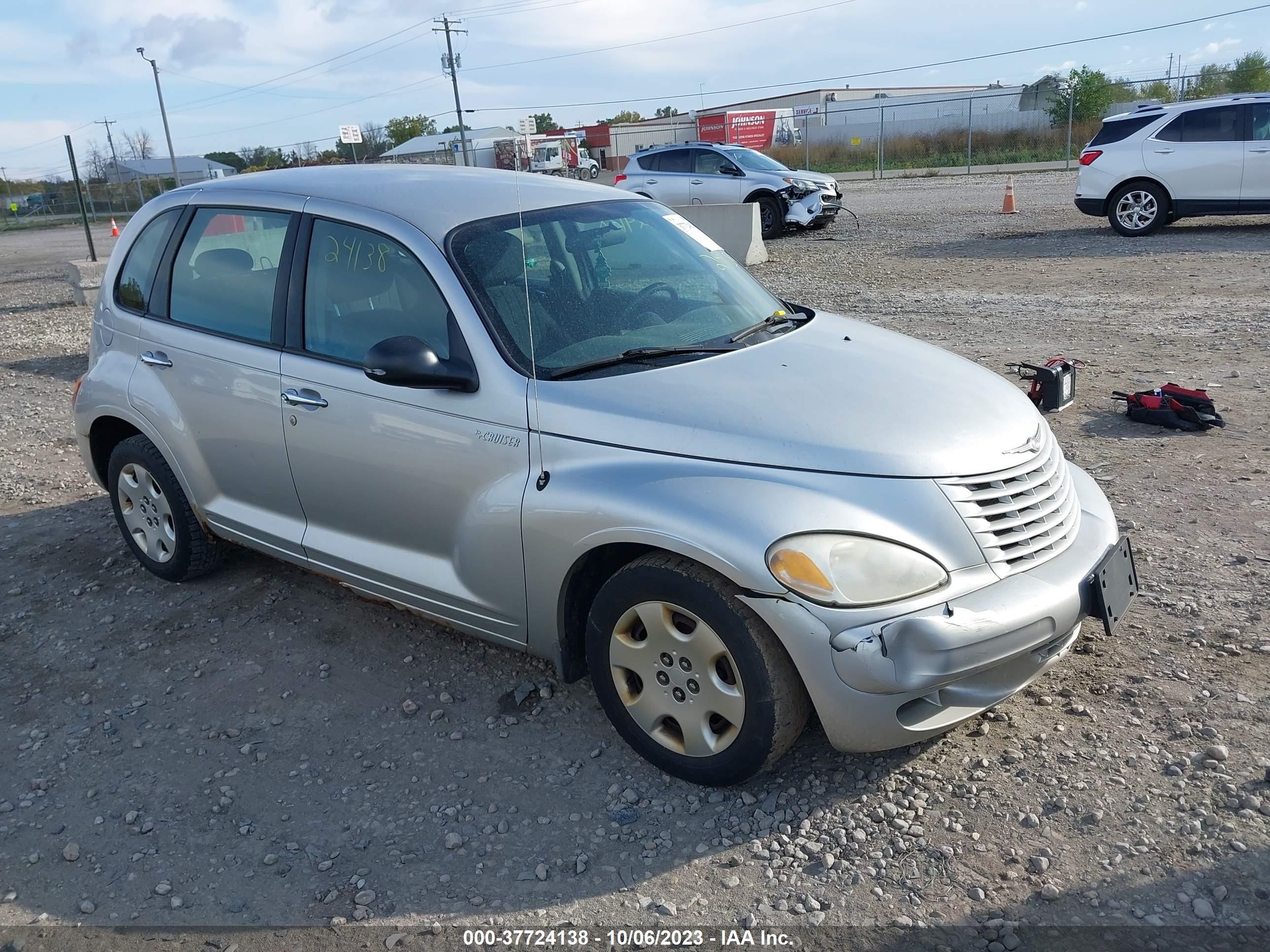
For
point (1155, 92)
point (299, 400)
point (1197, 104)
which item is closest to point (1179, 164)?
point (1197, 104)

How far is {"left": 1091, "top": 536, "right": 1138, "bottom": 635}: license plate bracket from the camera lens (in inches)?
122

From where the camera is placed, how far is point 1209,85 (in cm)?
4397

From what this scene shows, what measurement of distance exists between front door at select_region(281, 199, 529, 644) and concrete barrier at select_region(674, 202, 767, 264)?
38.5 feet

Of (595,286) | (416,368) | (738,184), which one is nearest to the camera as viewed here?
(416,368)

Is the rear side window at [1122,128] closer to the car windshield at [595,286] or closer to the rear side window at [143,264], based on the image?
the car windshield at [595,286]

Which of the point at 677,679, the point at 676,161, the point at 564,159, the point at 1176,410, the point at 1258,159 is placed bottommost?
the point at 1176,410

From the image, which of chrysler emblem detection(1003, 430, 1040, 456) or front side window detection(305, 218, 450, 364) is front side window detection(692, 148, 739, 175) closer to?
front side window detection(305, 218, 450, 364)

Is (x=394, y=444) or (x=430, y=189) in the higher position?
(x=430, y=189)

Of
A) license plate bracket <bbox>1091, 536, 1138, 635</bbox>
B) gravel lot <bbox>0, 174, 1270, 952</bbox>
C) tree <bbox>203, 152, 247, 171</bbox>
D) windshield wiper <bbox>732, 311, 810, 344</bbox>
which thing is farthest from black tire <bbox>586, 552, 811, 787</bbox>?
tree <bbox>203, 152, 247, 171</bbox>

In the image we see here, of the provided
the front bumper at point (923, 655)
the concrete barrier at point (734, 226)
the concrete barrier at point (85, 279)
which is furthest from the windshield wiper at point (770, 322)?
the concrete barrier at point (85, 279)

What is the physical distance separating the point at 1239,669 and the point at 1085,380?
4.28 metres

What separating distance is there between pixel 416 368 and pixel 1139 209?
1451 centimetres

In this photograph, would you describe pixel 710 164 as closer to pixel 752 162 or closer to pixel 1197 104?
pixel 752 162

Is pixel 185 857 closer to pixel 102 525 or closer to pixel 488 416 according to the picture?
pixel 488 416
